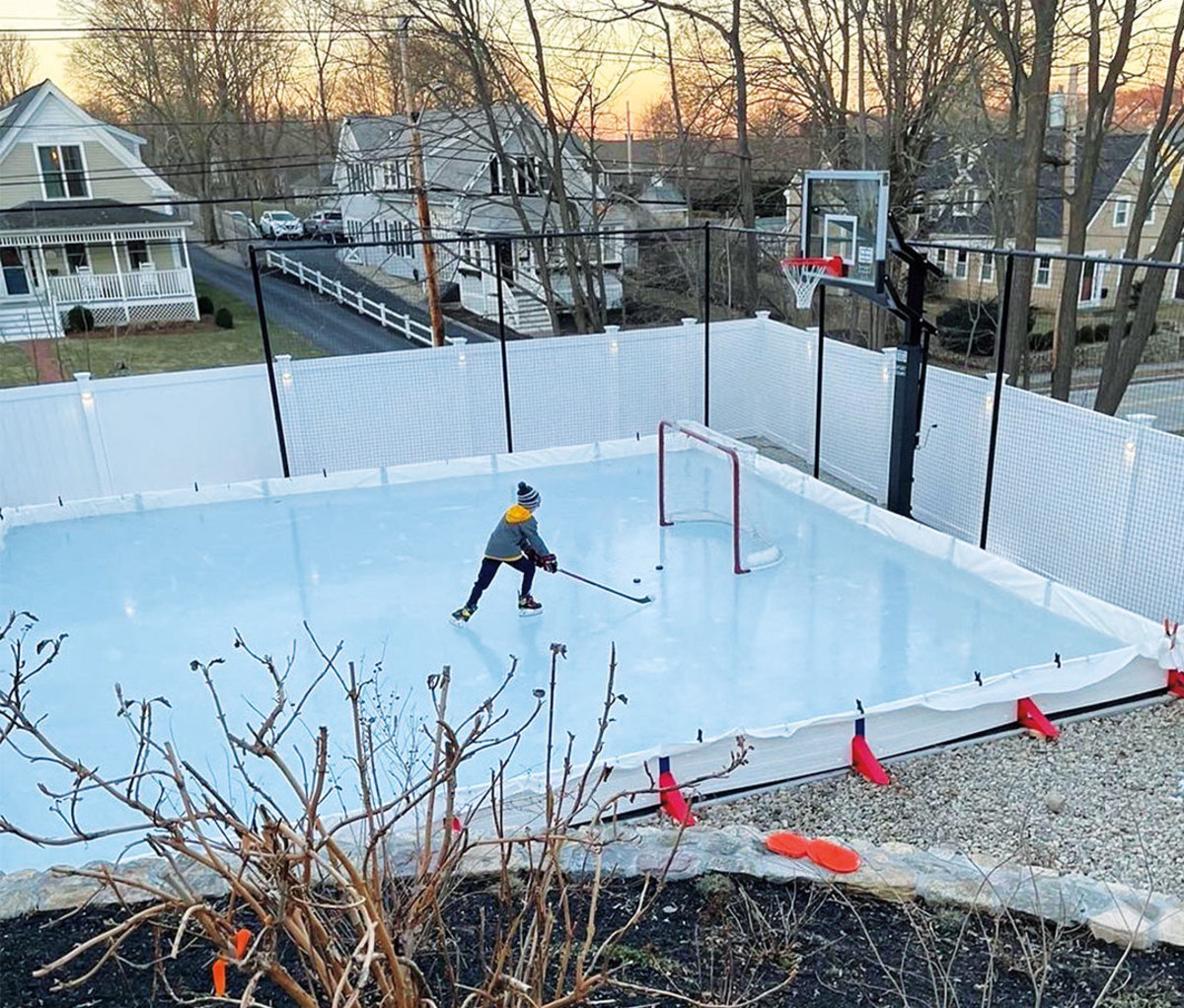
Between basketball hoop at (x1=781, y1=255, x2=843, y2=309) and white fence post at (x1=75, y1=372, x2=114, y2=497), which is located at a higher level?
basketball hoop at (x1=781, y1=255, x2=843, y2=309)

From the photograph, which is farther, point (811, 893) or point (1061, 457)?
point (1061, 457)

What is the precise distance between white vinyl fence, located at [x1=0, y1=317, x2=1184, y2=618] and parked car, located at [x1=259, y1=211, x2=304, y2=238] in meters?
19.7

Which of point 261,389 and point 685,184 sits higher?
point 685,184

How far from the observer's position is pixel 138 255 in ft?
70.9

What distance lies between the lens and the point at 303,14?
17.9 m

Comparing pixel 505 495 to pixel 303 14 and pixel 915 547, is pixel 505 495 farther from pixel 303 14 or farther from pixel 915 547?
pixel 303 14

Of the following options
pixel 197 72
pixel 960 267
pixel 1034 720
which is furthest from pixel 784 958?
pixel 197 72

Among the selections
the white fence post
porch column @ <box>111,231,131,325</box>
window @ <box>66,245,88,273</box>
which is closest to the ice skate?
the white fence post

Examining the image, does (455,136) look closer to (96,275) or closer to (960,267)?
(96,275)

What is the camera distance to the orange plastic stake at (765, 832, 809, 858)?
10.9 feet

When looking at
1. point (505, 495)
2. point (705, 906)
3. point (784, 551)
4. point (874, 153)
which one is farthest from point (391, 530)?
point (874, 153)

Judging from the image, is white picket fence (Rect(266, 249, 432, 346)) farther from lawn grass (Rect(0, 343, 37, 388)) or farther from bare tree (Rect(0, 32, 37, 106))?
bare tree (Rect(0, 32, 37, 106))

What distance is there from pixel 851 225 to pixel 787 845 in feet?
19.6

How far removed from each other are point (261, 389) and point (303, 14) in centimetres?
1147
